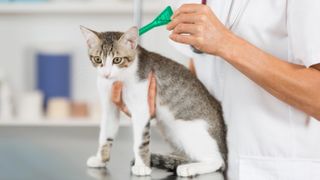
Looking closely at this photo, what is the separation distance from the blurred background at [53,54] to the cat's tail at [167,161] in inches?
50.7

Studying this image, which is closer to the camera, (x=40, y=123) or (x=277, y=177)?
(x=277, y=177)

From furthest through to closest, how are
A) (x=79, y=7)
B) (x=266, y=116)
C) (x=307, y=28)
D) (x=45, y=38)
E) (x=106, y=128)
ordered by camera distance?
(x=45, y=38), (x=79, y=7), (x=106, y=128), (x=266, y=116), (x=307, y=28)

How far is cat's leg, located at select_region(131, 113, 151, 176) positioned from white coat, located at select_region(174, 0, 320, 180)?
18 cm

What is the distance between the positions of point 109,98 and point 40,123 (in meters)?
1.49

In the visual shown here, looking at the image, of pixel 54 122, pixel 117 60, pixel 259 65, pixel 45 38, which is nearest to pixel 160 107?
pixel 117 60

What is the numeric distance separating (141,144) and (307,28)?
408 mm

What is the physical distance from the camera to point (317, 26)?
3.11 feet

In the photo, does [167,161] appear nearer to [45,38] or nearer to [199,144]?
[199,144]

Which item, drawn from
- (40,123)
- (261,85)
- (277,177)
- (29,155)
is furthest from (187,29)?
(40,123)

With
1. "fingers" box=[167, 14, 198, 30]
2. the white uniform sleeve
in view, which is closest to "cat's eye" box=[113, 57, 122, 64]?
"fingers" box=[167, 14, 198, 30]

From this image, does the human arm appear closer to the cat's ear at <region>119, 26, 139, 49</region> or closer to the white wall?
the cat's ear at <region>119, 26, 139, 49</region>

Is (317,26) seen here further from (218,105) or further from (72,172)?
(72,172)

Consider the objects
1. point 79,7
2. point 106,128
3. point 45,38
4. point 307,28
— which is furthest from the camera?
point 45,38

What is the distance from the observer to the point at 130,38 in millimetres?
1086
